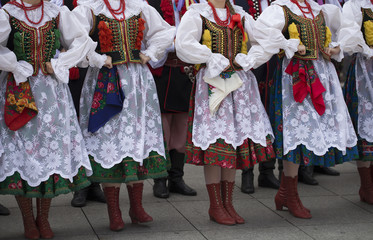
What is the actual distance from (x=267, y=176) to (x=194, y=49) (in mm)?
1935

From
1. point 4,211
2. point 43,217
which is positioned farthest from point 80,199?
point 43,217

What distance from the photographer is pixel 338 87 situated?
479 cm

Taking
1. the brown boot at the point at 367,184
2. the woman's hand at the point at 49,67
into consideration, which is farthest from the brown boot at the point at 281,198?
the woman's hand at the point at 49,67

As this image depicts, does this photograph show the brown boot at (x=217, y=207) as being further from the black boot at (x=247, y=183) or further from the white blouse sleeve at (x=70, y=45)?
the white blouse sleeve at (x=70, y=45)

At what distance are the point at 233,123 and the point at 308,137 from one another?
580 mm

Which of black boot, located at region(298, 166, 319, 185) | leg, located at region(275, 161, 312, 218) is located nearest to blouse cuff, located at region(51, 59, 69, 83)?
leg, located at region(275, 161, 312, 218)

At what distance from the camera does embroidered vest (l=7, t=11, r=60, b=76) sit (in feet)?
13.4

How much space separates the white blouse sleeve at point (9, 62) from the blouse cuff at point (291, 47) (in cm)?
184

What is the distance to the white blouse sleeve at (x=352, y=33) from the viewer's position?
15.9 ft

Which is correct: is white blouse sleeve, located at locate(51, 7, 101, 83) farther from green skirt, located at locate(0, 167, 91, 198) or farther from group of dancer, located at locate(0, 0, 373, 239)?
green skirt, located at locate(0, 167, 91, 198)

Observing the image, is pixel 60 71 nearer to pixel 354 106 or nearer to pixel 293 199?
pixel 293 199

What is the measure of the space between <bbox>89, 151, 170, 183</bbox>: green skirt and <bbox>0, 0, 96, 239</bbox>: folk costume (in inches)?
4.1

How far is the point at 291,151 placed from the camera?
4668mm

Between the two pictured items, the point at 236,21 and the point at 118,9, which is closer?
the point at 118,9
